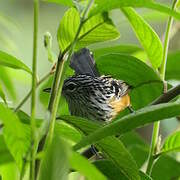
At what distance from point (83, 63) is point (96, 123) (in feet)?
4.87

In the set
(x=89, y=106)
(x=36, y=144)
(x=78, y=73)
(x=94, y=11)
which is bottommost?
(x=89, y=106)

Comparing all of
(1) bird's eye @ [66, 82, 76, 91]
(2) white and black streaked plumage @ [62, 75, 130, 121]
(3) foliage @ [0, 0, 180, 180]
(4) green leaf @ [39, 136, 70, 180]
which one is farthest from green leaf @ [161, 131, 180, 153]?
(1) bird's eye @ [66, 82, 76, 91]

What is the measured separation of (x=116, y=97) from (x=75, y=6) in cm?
183

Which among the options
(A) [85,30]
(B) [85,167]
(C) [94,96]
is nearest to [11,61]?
(A) [85,30]

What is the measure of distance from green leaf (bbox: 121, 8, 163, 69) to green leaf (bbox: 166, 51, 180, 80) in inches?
12.2

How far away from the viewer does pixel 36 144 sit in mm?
1234

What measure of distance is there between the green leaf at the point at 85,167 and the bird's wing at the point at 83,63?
1864 mm

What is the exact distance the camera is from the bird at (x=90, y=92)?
3.06m

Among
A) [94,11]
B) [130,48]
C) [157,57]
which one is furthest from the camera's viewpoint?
[130,48]

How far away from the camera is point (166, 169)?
2.05 m

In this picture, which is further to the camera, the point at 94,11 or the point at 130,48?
the point at 130,48

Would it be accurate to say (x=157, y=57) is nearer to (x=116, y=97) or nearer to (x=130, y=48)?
(x=130, y=48)

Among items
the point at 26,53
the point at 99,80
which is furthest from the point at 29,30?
the point at 99,80

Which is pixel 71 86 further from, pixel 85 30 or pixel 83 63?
pixel 85 30
